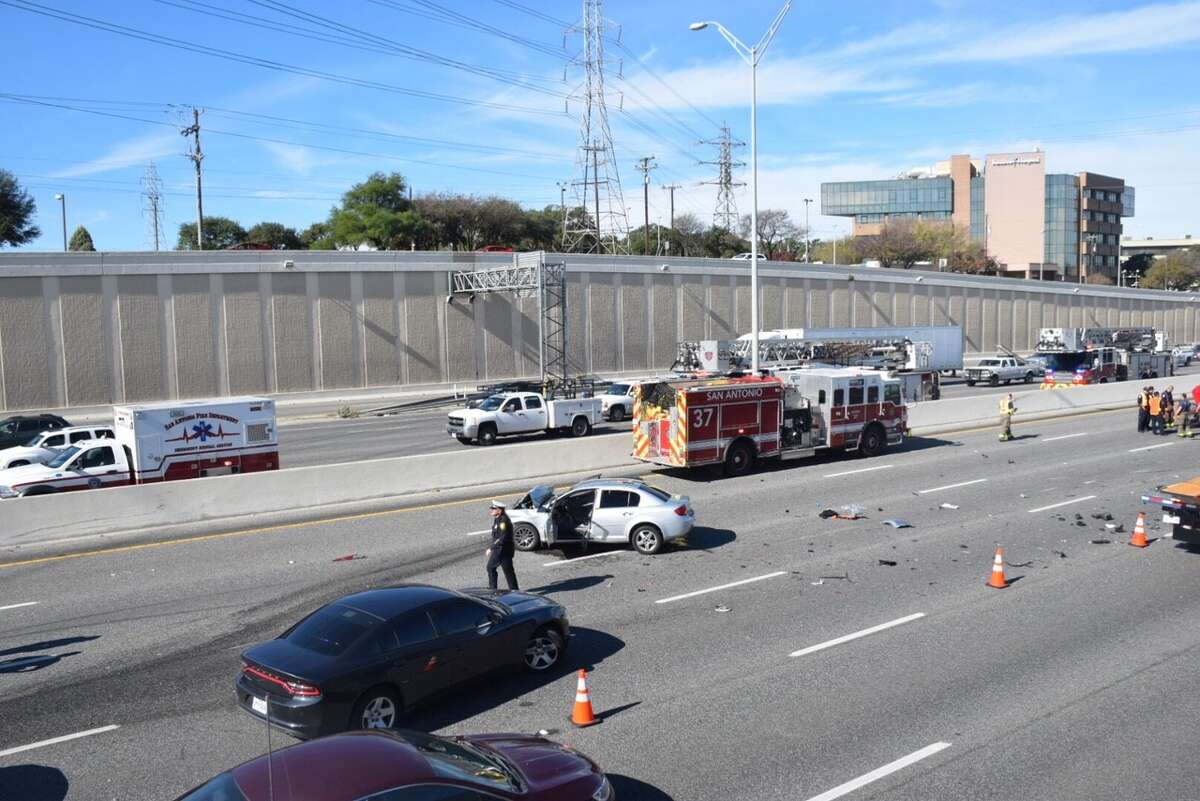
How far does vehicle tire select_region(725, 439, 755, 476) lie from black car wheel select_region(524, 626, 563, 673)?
14.1 m

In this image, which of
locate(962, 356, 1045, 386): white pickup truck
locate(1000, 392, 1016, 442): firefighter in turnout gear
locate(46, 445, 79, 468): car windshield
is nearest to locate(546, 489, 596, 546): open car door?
locate(46, 445, 79, 468): car windshield

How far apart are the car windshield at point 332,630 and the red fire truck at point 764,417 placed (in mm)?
14621

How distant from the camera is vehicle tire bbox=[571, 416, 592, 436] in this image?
115ft

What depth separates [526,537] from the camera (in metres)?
16.9

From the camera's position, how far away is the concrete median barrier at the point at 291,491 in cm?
1812

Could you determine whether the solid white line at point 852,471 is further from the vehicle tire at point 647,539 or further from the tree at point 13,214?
the tree at point 13,214

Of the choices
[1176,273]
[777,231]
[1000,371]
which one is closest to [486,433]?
[1000,371]

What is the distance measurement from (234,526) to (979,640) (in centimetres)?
1435

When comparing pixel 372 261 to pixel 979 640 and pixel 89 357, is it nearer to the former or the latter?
pixel 89 357

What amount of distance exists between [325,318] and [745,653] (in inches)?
1811

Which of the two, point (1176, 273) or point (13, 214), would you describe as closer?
point (13, 214)

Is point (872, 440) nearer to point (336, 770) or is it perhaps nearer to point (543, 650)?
point (543, 650)

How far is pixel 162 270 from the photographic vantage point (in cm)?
4825

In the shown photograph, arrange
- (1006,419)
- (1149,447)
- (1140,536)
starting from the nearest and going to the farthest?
(1140,536)
(1149,447)
(1006,419)
